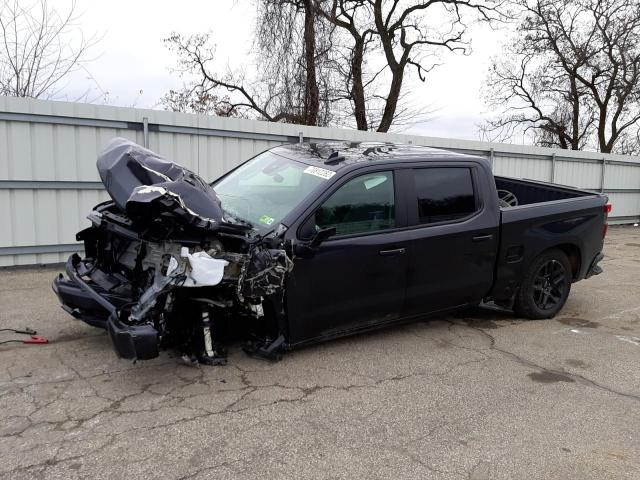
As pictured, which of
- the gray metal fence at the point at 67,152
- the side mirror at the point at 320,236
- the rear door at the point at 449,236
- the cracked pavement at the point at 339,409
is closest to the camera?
the cracked pavement at the point at 339,409

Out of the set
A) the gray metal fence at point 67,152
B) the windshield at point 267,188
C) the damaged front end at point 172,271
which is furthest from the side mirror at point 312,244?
the gray metal fence at point 67,152

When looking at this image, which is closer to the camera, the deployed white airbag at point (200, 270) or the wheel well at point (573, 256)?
the deployed white airbag at point (200, 270)

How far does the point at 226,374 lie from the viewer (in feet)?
13.1

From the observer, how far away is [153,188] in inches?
139

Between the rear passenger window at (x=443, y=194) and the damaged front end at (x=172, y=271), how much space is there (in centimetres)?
146

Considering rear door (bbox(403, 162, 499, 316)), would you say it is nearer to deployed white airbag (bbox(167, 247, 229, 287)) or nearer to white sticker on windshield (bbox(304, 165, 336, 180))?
white sticker on windshield (bbox(304, 165, 336, 180))

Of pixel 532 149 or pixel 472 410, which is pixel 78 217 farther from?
pixel 532 149

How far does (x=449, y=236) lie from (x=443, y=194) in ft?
1.32

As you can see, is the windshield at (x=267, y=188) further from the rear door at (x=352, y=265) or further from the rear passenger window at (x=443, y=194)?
the rear passenger window at (x=443, y=194)

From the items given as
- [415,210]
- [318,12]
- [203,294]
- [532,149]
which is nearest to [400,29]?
[318,12]

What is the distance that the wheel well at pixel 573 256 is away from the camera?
576 centimetres

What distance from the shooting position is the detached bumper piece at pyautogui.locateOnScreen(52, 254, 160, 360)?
3.39 m

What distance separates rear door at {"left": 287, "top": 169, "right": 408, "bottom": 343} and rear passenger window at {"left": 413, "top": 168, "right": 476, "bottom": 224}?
10.9 inches

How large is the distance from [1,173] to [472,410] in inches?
282
